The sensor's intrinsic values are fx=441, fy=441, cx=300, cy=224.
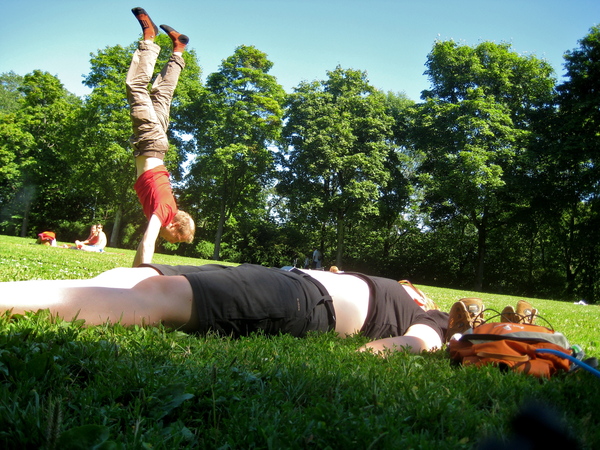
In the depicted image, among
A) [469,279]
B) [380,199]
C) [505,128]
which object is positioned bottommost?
[469,279]

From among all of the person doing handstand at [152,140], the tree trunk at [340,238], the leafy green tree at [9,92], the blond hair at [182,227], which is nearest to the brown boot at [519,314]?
the person doing handstand at [152,140]

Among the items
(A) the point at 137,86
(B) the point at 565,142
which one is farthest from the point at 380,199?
(A) the point at 137,86

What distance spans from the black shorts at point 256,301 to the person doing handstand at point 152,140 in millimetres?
2301

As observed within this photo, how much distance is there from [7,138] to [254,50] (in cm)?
2127

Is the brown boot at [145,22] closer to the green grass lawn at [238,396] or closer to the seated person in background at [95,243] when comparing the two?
the green grass lawn at [238,396]

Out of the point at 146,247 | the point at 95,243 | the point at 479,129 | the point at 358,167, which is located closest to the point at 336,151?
the point at 358,167

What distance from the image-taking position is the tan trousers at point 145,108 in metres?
6.21

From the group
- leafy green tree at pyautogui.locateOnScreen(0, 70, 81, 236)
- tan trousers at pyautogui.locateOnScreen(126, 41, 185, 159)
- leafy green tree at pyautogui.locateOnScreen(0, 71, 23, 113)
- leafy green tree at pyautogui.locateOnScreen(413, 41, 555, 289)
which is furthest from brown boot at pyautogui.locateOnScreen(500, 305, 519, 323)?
leafy green tree at pyautogui.locateOnScreen(0, 71, 23, 113)

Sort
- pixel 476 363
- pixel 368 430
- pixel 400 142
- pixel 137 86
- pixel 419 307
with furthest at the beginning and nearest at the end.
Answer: pixel 400 142, pixel 137 86, pixel 419 307, pixel 476 363, pixel 368 430

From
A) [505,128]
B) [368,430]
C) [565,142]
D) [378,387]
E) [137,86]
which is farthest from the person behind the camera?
[505,128]

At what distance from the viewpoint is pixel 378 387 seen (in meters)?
1.94

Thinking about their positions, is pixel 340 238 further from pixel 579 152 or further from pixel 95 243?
pixel 95 243

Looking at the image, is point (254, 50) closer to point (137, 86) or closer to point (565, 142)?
point (565, 142)

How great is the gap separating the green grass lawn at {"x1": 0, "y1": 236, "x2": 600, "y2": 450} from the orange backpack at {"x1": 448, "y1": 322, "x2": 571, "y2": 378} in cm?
9
